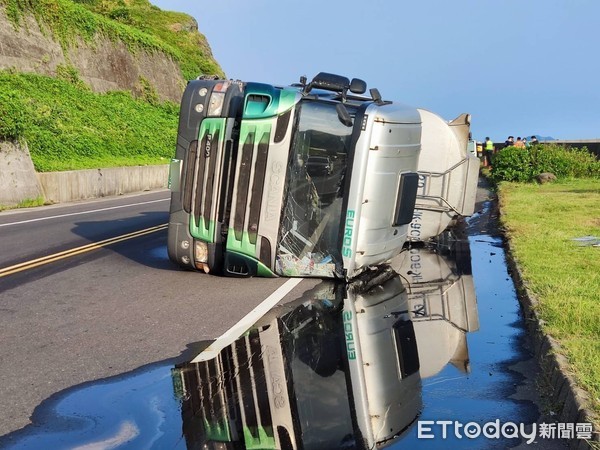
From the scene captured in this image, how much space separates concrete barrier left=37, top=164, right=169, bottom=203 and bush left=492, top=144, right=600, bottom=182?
15.2m

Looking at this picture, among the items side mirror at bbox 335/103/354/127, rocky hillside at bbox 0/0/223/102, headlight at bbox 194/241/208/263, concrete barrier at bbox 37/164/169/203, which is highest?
rocky hillside at bbox 0/0/223/102

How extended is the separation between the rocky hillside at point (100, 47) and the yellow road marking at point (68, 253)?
23751 millimetres

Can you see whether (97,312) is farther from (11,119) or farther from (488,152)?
(488,152)

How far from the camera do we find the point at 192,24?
6962 centimetres

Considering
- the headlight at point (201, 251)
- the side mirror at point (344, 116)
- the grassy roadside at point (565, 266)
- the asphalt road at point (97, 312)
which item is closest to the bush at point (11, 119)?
the asphalt road at point (97, 312)

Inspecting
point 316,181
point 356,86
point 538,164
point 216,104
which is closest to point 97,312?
point 316,181

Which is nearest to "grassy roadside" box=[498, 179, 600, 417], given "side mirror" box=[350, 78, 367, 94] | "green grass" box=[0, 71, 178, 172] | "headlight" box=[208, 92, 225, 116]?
"side mirror" box=[350, 78, 367, 94]

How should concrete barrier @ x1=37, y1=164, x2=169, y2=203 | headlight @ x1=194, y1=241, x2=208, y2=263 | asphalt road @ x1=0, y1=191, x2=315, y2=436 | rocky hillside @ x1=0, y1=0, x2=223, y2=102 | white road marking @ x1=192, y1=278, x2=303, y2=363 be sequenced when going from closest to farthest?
1. asphalt road @ x1=0, y1=191, x2=315, y2=436
2. white road marking @ x1=192, y1=278, x2=303, y2=363
3. headlight @ x1=194, y1=241, x2=208, y2=263
4. concrete barrier @ x1=37, y1=164, x2=169, y2=203
5. rocky hillside @ x1=0, y1=0, x2=223, y2=102

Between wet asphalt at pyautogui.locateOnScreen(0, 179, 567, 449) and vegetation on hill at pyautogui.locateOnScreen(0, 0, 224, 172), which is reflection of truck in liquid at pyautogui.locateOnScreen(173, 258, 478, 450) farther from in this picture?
vegetation on hill at pyautogui.locateOnScreen(0, 0, 224, 172)

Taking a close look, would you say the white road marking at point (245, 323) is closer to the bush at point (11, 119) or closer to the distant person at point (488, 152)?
the bush at point (11, 119)

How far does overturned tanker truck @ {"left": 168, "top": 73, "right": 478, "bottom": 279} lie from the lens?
9.48 meters

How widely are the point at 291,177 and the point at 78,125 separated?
91.7ft

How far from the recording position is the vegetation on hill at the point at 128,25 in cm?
4044

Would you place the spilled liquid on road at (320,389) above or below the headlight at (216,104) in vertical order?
below
